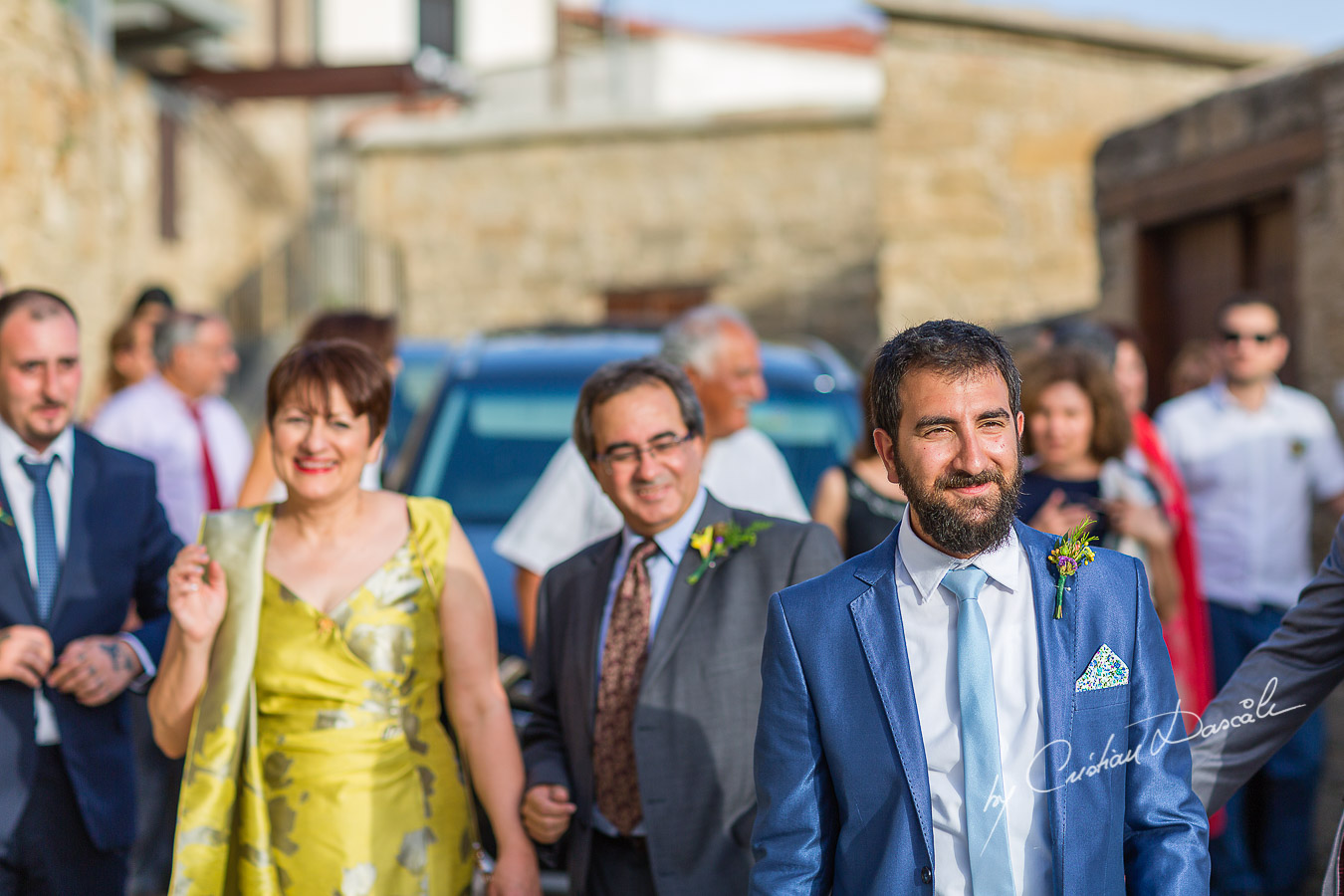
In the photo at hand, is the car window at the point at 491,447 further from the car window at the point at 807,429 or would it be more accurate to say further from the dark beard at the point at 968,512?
the dark beard at the point at 968,512

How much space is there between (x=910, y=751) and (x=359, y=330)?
3108mm

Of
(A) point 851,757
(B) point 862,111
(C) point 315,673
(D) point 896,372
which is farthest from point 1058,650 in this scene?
(B) point 862,111

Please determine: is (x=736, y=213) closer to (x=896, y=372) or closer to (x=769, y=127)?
(x=769, y=127)

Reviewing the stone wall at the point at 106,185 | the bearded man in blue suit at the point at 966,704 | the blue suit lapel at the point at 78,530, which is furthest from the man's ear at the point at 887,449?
the stone wall at the point at 106,185

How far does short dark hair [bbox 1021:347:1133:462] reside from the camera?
4387 mm

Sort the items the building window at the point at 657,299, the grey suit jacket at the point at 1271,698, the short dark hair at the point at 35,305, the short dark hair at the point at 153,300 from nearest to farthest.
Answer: the grey suit jacket at the point at 1271,698
the short dark hair at the point at 35,305
the short dark hair at the point at 153,300
the building window at the point at 657,299

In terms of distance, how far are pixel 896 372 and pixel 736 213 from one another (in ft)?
43.3

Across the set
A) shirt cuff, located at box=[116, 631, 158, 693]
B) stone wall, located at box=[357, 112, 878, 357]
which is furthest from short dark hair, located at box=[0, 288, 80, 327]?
stone wall, located at box=[357, 112, 878, 357]

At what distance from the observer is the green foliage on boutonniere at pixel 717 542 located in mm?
3016

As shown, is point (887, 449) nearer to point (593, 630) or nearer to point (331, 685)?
point (593, 630)

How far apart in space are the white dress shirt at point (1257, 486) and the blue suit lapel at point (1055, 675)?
3446 millimetres

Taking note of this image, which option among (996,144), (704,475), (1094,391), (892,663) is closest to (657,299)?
(996,144)

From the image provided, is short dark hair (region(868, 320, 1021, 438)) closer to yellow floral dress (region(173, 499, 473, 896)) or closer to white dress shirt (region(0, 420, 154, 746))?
yellow floral dress (region(173, 499, 473, 896))

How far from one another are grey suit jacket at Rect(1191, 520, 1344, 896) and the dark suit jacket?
2474mm
